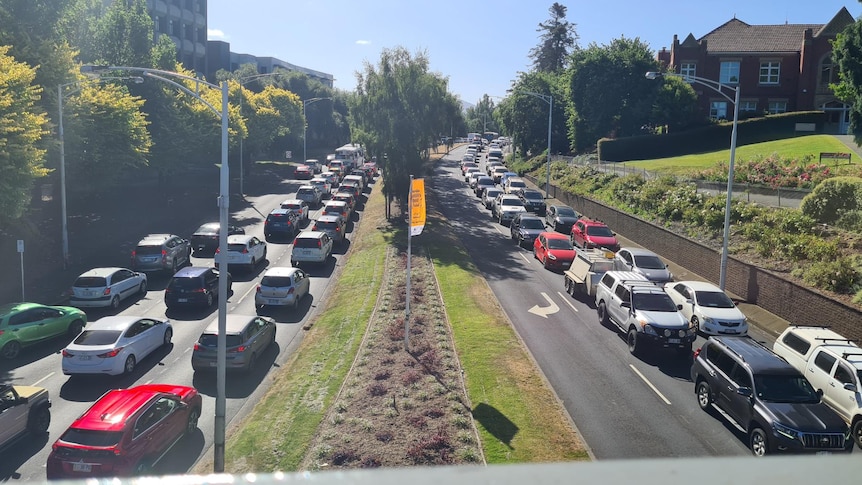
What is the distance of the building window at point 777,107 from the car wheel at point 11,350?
67782mm

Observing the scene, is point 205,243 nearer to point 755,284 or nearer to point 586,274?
point 586,274

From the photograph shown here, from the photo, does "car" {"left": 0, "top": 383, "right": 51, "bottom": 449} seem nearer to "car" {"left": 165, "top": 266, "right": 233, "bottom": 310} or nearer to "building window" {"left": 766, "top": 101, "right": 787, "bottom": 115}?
"car" {"left": 165, "top": 266, "right": 233, "bottom": 310}

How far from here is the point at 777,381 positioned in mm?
14734

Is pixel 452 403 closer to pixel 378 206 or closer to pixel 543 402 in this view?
pixel 543 402

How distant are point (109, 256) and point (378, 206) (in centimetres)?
2257

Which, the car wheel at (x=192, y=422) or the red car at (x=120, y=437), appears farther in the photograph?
the car wheel at (x=192, y=422)

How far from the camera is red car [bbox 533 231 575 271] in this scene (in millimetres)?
32031

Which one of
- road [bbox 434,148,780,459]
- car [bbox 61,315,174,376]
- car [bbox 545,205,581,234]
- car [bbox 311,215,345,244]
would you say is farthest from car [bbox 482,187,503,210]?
car [bbox 61,315,174,376]

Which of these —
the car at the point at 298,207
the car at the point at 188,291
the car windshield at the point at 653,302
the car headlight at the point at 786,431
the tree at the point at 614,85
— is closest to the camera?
the car headlight at the point at 786,431

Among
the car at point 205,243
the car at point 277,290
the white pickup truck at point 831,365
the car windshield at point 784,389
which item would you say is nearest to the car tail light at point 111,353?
the car at point 277,290

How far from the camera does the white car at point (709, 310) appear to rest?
21.6m

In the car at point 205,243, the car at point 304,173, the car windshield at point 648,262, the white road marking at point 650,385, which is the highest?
the car at point 304,173

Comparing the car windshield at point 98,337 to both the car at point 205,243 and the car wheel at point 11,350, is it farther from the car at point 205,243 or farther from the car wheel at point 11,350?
the car at point 205,243

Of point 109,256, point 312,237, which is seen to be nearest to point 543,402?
point 312,237
